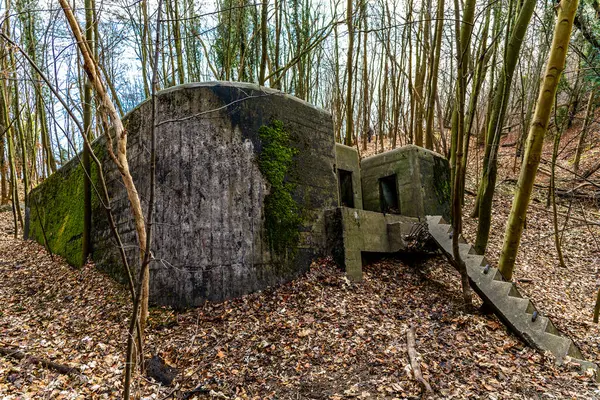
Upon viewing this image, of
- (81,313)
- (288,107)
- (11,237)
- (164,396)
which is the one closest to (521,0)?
(288,107)

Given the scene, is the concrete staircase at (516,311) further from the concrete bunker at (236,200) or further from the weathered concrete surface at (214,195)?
the weathered concrete surface at (214,195)

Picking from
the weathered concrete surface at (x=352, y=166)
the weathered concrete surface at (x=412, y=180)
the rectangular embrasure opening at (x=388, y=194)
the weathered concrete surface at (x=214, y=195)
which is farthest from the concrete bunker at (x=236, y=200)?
the rectangular embrasure opening at (x=388, y=194)

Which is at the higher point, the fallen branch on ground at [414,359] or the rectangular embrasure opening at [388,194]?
the rectangular embrasure opening at [388,194]

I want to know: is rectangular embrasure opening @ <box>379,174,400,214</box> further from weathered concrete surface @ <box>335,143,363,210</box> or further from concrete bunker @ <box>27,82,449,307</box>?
concrete bunker @ <box>27,82,449,307</box>

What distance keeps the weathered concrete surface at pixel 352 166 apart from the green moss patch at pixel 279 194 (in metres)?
1.85

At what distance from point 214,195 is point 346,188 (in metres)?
3.40

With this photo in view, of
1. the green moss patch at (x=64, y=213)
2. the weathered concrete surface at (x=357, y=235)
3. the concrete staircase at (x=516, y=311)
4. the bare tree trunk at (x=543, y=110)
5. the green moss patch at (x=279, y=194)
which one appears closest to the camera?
the concrete staircase at (x=516, y=311)

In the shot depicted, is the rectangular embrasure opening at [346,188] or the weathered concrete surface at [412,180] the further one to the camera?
the rectangular embrasure opening at [346,188]

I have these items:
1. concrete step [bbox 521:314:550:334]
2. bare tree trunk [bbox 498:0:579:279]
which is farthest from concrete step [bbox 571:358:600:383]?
bare tree trunk [bbox 498:0:579:279]

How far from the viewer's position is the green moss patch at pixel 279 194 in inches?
231

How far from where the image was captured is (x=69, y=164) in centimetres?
898

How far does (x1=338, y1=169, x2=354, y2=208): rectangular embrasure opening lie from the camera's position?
26.4ft

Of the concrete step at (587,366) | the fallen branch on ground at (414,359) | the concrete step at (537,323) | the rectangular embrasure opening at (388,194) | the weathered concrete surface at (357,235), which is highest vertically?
Answer: the rectangular embrasure opening at (388,194)

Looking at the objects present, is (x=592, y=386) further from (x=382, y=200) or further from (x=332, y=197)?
(x=382, y=200)
